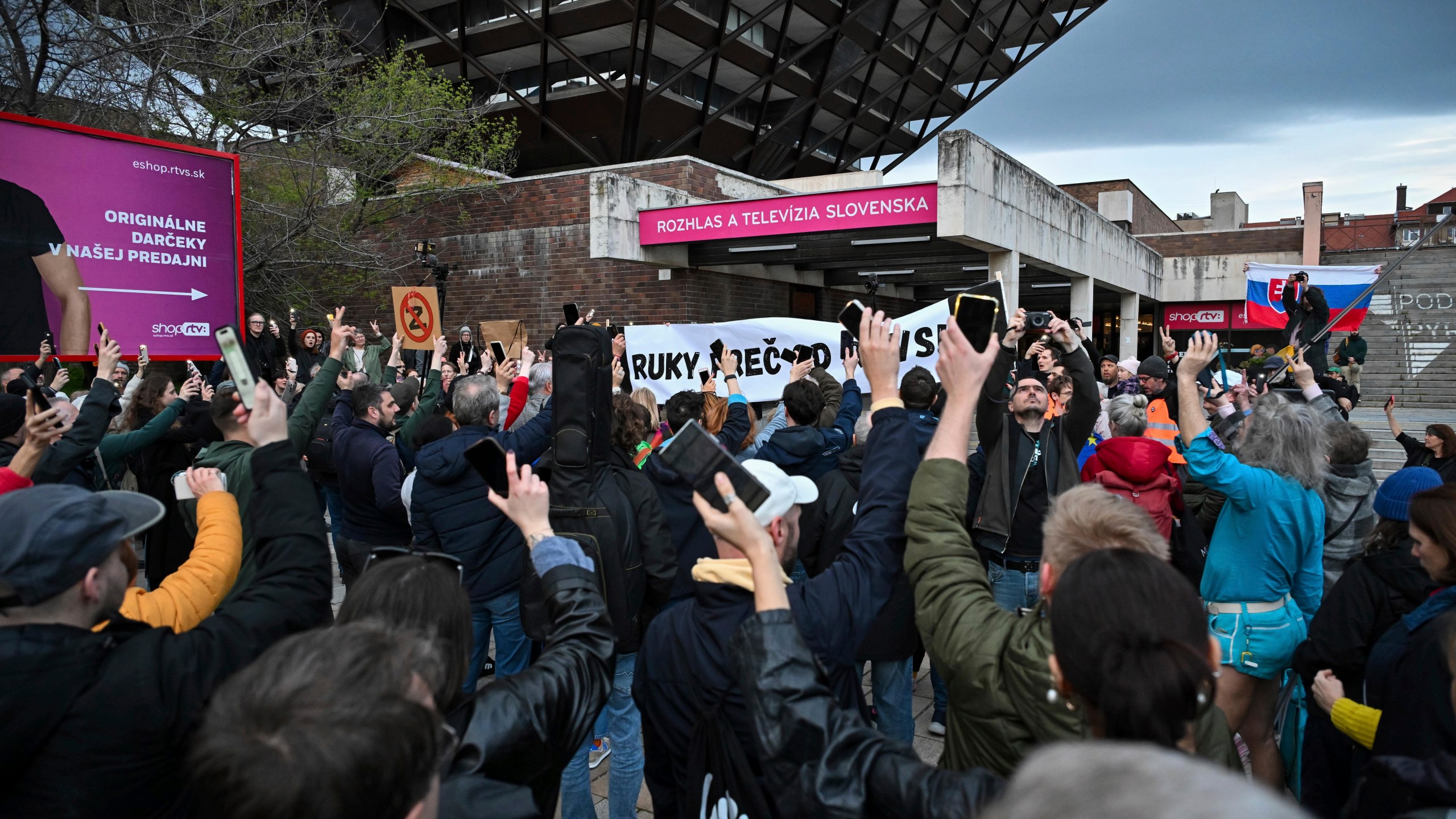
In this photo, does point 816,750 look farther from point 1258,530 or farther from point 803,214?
point 803,214

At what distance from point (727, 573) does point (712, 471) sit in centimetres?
37

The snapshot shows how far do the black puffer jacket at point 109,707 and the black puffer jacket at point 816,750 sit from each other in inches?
42.7

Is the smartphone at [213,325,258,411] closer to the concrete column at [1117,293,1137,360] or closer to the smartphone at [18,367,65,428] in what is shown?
the smartphone at [18,367,65,428]

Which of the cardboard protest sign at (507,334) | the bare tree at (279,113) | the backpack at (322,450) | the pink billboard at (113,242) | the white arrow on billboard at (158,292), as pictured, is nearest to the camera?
the backpack at (322,450)

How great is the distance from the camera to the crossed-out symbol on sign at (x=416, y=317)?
8508 millimetres

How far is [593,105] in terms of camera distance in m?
24.8

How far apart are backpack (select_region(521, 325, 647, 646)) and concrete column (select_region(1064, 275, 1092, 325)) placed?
1523 cm

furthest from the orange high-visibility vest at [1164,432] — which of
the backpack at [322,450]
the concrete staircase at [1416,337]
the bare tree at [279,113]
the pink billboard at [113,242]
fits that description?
the concrete staircase at [1416,337]

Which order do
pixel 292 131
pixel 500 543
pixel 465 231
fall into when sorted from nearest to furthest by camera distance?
pixel 500 543
pixel 292 131
pixel 465 231

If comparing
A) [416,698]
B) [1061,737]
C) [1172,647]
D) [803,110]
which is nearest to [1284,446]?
[1061,737]

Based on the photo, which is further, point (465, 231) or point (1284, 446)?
point (465, 231)

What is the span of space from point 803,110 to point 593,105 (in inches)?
303

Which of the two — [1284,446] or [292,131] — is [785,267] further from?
[1284,446]

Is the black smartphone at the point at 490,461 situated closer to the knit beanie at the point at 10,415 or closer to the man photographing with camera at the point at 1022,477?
the man photographing with camera at the point at 1022,477
